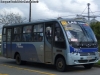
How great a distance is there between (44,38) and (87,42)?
8.68 ft

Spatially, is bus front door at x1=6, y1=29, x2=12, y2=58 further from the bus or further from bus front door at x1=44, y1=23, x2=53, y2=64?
bus front door at x1=44, y1=23, x2=53, y2=64

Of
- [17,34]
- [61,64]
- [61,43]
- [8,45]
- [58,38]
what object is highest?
[17,34]

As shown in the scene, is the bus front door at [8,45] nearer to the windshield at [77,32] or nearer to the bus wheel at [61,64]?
the bus wheel at [61,64]

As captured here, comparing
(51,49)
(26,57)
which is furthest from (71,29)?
(26,57)

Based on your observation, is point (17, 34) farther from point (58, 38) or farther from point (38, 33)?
point (58, 38)

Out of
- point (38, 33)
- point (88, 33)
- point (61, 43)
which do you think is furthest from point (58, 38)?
point (38, 33)

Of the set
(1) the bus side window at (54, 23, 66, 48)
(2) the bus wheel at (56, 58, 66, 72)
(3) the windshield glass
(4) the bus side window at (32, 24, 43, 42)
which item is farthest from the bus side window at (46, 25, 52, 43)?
(3) the windshield glass

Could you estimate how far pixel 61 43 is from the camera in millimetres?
13945

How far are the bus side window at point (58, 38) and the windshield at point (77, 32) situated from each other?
0.33 meters

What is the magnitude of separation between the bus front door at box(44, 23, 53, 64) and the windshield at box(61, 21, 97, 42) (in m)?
1.10

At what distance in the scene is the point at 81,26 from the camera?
570 inches

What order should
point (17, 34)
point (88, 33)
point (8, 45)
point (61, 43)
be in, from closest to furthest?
point (61, 43) < point (88, 33) < point (17, 34) < point (8, 45)

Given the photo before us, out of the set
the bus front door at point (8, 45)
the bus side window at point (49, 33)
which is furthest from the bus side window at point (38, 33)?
the bus front door at point (8, 45)

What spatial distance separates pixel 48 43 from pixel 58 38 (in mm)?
955
